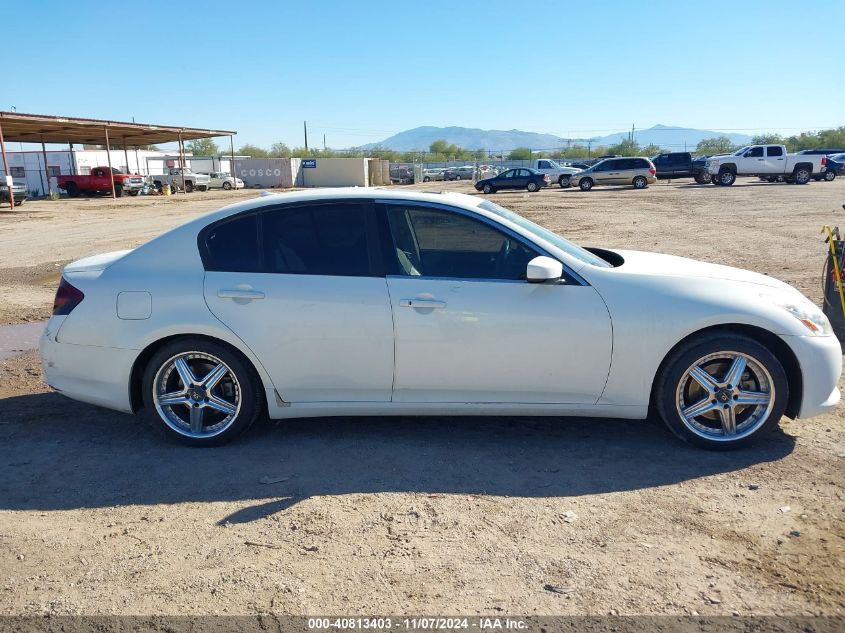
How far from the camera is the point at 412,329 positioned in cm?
412

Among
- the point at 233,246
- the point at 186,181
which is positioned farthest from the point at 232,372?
the point at 186,181

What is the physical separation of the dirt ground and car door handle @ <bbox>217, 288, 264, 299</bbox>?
3.24 ft

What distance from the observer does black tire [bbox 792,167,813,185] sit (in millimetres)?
36438

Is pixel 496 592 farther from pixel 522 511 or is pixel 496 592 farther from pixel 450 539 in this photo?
pixel 522 511

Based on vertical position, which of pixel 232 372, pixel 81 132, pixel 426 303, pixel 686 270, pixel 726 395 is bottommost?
pixel 726 395

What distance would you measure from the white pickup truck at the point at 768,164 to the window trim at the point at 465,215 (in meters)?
36.9

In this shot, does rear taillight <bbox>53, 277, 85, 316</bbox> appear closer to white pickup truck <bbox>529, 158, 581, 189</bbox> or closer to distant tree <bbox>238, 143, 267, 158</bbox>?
white pickup truck <bbox>529, 158, 581, 189</bbox>

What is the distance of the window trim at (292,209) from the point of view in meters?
4.26

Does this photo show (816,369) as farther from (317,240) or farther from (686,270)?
(317,240)

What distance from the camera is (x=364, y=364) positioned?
4199mm

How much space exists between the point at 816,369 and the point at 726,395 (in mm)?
540

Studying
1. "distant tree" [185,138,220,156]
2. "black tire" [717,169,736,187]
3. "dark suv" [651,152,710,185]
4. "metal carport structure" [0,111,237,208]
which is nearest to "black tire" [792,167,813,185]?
"black tire" [717,169,736,187]

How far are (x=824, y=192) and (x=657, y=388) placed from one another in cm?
3115

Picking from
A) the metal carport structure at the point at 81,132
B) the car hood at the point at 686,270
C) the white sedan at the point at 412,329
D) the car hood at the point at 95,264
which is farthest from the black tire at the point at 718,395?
the metal carport structure at the point at 81,132
